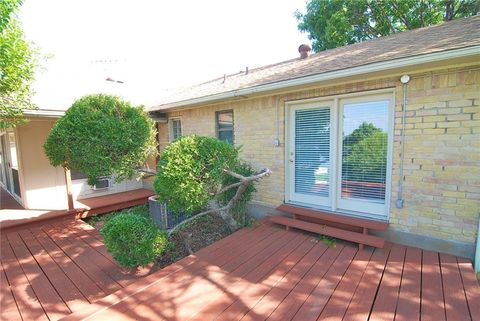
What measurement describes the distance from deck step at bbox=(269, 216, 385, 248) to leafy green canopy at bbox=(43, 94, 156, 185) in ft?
8.98

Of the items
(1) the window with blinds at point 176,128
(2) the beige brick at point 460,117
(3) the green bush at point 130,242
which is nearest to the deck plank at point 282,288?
(3) the green bush at point 130,242

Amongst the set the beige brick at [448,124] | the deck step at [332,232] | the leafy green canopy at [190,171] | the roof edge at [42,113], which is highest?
the roof edge at [42,113]

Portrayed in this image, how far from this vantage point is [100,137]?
3.80m

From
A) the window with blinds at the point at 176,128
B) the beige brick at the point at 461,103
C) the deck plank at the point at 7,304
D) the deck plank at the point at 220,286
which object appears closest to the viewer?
the deck plank at the point at 220,286

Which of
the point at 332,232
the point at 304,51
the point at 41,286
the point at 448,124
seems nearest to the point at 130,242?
the point at 41,286

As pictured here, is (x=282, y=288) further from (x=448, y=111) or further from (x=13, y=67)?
(x=13, y=67)

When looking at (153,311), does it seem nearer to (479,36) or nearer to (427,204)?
(427,204)

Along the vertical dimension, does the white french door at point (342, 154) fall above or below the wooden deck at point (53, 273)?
above

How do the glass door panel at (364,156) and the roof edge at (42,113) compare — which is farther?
the roof edge at (42,113)

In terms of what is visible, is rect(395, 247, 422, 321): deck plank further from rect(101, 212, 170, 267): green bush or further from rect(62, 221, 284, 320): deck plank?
rect(101, 212, 170, 267): green bush

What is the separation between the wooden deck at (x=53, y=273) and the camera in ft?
8.70

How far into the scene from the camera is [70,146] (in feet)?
12.7

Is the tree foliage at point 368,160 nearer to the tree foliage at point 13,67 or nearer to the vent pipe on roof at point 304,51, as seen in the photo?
the vent pipe on roof at point 304,51

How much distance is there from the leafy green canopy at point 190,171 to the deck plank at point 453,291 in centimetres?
278
